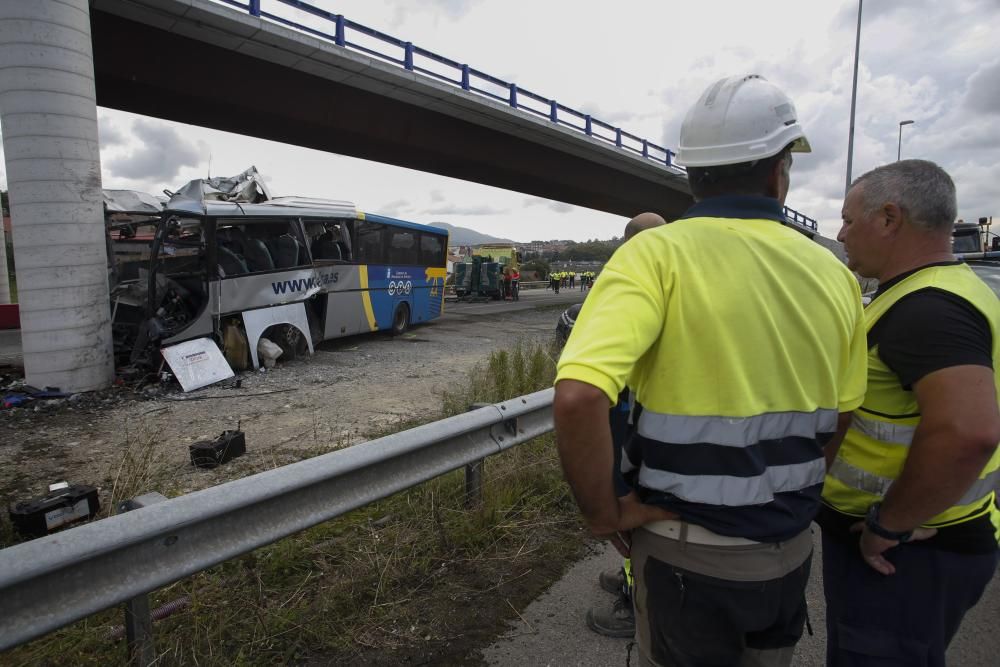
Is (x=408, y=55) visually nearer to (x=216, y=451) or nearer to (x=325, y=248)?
(x=325, y=248)

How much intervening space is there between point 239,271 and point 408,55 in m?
9.69

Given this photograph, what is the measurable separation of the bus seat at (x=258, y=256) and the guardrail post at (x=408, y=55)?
28.4ft

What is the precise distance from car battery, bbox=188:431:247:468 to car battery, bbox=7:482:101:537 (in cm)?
128

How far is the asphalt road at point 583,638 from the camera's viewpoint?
8.65 feet

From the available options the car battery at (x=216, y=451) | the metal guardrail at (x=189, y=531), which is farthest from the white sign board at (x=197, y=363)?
the metal guardrail at (x=189, y=531)

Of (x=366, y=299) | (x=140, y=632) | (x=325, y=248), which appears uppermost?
(x=325, y=248)

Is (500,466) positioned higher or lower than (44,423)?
higher

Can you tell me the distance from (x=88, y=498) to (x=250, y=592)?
1731 mm

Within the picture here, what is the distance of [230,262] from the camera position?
9.91 metres

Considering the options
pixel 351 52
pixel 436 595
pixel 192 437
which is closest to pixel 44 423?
pixel 192 437

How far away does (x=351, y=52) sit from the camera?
15.5 meters

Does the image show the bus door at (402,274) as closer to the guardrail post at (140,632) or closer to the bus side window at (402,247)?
the bus side window at (402,247)

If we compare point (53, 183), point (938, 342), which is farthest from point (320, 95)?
point (938, 342)

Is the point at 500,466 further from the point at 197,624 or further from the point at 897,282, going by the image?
the point at 897,282
